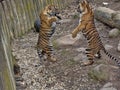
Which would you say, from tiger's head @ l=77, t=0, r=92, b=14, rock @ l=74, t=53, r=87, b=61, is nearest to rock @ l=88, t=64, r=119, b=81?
rock @ l=74, t=53, r=87, b=61

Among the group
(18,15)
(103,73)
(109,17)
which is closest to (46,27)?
(103,73)

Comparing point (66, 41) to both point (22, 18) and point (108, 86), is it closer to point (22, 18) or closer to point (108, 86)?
point (22, 18)

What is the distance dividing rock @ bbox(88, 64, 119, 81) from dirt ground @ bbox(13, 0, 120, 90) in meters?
0.06

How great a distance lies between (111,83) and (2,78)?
77.6 inches

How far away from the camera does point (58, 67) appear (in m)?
6.57

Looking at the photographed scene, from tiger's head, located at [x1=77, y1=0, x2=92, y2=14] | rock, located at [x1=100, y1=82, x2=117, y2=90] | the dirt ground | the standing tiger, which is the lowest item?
the dirt ground

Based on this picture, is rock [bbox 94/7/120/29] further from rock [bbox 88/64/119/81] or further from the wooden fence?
rock [bbox 88/64/119/81]

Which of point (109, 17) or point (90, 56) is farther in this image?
point (109, 17)

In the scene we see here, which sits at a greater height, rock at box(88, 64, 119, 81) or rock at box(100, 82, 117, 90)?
rock at box(88, 64, 119, 81)

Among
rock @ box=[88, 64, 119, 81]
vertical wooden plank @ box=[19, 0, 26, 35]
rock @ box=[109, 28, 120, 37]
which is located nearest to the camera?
rock @ box=[88, 64, 119, 81]

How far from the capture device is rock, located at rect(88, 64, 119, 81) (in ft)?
19.4

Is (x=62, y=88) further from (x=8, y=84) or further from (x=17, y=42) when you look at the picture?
(x=17, y=42)

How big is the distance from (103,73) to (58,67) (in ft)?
3.06

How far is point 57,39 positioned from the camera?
7.66 m
